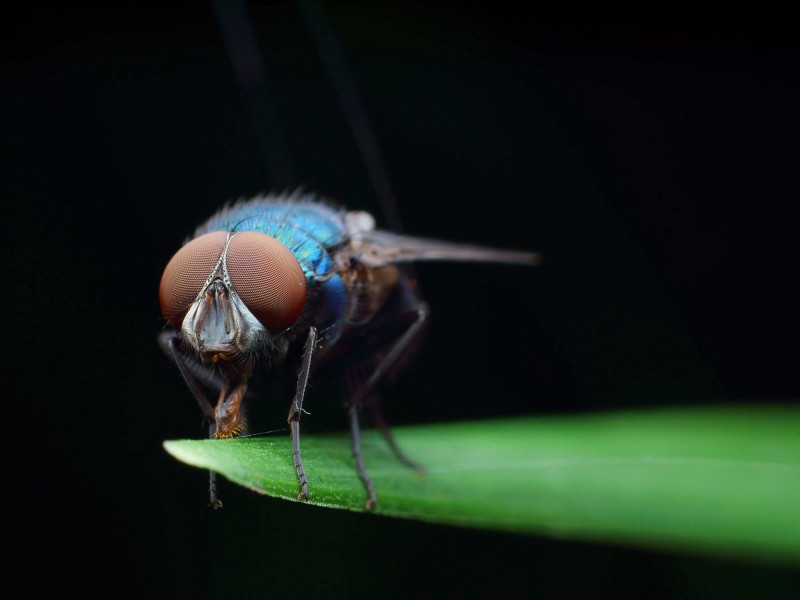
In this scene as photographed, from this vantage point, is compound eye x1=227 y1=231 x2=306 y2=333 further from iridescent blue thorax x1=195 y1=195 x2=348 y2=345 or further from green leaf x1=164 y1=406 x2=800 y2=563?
green leaf x1=164 y1=406 x2=800 y2=563

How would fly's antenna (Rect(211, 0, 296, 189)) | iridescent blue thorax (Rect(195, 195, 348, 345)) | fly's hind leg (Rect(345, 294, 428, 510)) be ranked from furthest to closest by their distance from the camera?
fly's antenna (Rect(211, 0, 296, 189)) < fly's hind leg (Rect(345, 294, 428, 510)) < iridescent blue thorax (Rect(195, 195, 348, 345))

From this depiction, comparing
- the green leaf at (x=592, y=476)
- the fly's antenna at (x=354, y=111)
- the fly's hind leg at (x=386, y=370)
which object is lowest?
the green leaf at (x=592, y=476)

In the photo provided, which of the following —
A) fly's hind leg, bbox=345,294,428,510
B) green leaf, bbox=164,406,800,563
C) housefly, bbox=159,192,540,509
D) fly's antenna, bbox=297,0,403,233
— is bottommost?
green leaf, bbox=164,406,800,563

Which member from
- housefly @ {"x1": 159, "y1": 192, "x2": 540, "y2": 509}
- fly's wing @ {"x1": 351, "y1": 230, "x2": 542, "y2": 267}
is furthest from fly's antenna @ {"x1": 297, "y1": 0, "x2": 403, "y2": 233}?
housefly @ {"x1": 159, "y1": 192, "x2": 540, "y2": 509}

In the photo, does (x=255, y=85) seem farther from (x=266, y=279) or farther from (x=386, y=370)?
(x=266, y=279)

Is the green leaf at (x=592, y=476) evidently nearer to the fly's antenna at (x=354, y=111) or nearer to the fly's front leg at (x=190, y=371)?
the fly's front leg at (x=190, y=371)

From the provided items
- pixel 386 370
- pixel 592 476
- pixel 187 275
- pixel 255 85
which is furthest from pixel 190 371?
pixel 255 85

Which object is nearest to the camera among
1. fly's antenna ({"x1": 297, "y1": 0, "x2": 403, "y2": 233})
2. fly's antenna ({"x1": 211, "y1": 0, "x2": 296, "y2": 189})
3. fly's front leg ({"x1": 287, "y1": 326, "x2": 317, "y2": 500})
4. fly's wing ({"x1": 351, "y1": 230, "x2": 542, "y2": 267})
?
fly's front leg ({"x1": 287, "y1": 326, "x2": 317, "y2": 500})

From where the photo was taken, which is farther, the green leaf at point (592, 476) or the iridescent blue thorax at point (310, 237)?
the iridescent blue thorax at point (310, 237)

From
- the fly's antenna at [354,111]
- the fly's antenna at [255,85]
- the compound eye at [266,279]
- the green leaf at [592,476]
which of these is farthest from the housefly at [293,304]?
the fly's antenna at [255,85]
